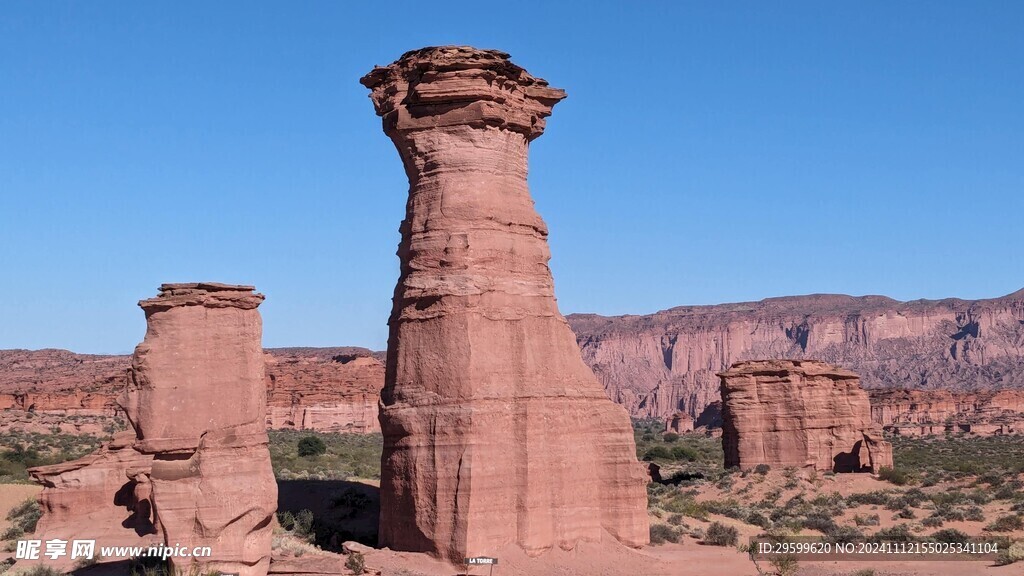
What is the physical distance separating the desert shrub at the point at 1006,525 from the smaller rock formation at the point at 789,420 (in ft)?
35.3

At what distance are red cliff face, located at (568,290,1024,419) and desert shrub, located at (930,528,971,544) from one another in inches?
4974

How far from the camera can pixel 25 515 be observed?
21656 millimetres

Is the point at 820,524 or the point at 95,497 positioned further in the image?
the point at 820,524

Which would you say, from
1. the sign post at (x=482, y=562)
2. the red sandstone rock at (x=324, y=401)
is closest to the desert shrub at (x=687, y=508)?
the sign post at (x=482, y=562)

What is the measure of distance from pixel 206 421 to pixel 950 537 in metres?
17.2

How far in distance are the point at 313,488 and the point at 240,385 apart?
31.9 ft

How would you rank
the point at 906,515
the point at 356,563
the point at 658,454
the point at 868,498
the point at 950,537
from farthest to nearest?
the point at 658,454, the point at 868,498, the point at 906,515, the point at 950,537, the point at 356,563

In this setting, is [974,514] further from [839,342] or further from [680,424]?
[839,342]

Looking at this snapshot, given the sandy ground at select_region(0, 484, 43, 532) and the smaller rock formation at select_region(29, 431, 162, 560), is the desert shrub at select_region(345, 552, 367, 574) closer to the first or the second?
the smaller rock formation at select_region(29, 431, 162, 560)

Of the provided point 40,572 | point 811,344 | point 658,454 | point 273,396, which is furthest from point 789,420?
point 811,344

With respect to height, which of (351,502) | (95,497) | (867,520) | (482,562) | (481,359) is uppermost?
(481,359)

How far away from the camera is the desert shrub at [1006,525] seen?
2495cm

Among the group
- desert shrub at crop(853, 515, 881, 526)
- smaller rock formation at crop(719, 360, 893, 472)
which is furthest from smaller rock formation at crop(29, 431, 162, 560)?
smaller rock formation at crop(719, 360, 893, 472)

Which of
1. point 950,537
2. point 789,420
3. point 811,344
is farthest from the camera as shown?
point 811,344
